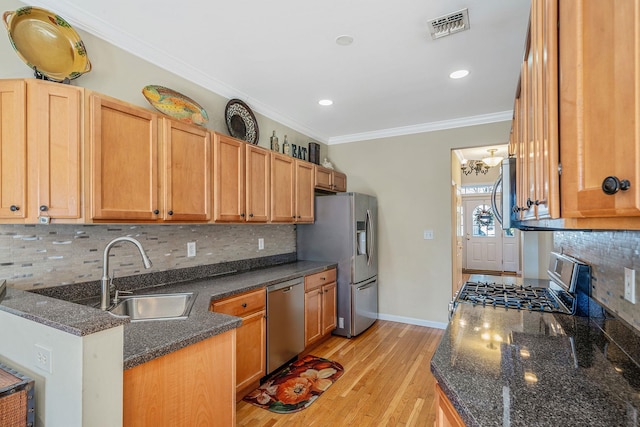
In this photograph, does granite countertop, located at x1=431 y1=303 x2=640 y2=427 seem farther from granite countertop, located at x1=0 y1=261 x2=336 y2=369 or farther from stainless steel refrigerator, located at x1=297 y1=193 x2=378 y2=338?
stainless steel refrigerator, located at x1=297 y1=193 x2=378 y2=338

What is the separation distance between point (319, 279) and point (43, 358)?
2496 mm

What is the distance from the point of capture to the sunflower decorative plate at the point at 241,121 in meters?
2.95

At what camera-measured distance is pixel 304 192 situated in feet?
11.9

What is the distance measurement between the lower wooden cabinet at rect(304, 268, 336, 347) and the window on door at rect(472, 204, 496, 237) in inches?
233

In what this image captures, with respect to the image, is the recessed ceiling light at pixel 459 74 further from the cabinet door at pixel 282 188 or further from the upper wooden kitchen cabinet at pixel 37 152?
the upper wooden kitchen cabinet at pixel 37 152

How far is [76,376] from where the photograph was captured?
1013mm

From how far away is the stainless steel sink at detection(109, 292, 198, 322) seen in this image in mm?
2027

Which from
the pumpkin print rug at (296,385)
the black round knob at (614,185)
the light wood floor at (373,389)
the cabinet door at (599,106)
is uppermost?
the cabinet door at (599,106)

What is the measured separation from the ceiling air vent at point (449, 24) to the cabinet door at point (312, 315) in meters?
2.43

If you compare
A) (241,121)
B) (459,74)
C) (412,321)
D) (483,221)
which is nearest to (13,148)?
(241,121)

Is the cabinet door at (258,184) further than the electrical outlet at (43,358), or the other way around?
the cabinet door at (258,184)

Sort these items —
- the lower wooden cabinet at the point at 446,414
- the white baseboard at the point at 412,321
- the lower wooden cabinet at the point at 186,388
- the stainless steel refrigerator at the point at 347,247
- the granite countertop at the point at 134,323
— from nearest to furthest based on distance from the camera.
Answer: the lower wooden cabinet at the point at 446,414, the granite countertop at the point at 134,323, the lower wooden cabinet at the point at 186,388, the stainless steel refrigerator at the point at 347,247, the white baseboard at the point at 412,321

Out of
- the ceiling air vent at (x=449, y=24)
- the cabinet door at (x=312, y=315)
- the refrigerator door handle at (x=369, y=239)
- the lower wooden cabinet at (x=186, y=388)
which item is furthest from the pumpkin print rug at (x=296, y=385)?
the ceiling air vent at (x=449, y=24)

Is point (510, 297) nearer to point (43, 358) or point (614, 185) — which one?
point (614, 185)
